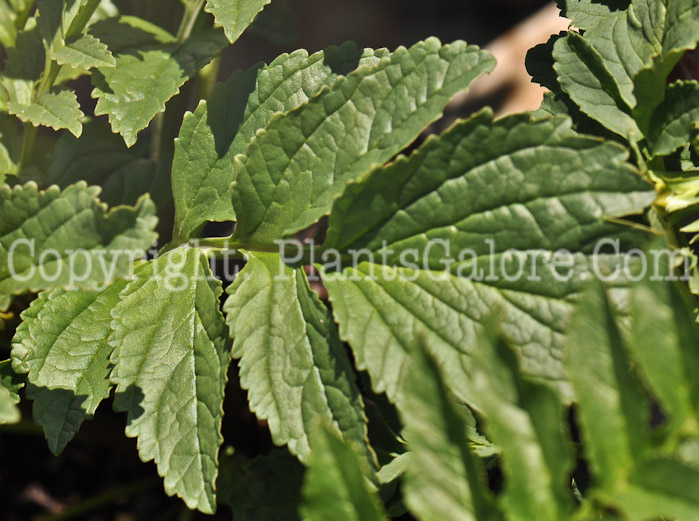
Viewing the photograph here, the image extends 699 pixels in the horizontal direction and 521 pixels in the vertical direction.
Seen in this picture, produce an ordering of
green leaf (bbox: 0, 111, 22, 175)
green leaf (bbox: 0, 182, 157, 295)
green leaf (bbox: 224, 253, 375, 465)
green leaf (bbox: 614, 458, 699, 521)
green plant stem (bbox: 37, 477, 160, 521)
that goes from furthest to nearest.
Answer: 1. green plant stem (bbox: 37, 477, 160, 521)
2. green leaf (bbox: 0, 111, 22, 175)
3. green leaf (bbox: 224, 253, 375, 465)
4. green leaf (bbox: 0, 182, 157, 295)
5. green leaf (bbox: 614, 458, 699, 521)

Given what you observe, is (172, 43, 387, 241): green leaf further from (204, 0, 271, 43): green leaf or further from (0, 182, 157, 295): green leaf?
(0, 182, 157, 295): green leaf

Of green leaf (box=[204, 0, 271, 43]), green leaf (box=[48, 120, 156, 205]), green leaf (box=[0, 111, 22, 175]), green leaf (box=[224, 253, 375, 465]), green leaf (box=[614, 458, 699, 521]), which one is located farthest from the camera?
green leaf (box=[48, 120, 156, 205])

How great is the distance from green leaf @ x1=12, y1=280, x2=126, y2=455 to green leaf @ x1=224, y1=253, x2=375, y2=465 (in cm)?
23

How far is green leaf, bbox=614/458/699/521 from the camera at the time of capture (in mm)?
466

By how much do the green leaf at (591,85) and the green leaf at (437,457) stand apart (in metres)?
0.59

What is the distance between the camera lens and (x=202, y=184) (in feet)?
3.37

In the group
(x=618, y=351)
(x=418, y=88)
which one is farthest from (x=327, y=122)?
(x=618, y=351)

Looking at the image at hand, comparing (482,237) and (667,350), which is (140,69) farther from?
(667,350)

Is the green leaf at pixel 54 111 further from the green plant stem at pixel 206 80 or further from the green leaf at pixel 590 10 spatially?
the green leaf at pixel 590 10

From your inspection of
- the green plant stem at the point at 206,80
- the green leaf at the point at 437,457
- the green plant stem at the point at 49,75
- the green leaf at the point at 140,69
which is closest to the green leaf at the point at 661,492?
the green leaf at the point at 437,457

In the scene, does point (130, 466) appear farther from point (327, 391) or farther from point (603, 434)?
point (603, 434)

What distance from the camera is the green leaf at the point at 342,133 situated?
841 millimetres

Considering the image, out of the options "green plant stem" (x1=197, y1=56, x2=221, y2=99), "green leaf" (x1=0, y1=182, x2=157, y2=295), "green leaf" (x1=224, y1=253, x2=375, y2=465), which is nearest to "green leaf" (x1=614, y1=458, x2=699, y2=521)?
"green leaf" (x1=224, y1=253, x2=375, y2=465)

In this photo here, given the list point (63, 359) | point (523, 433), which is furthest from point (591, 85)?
point (63, 359)
